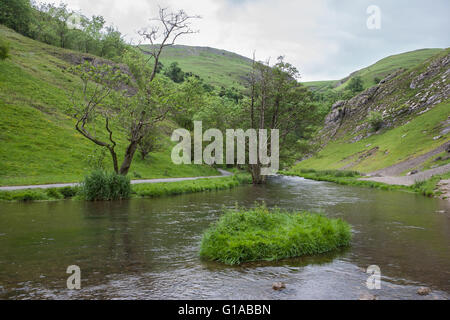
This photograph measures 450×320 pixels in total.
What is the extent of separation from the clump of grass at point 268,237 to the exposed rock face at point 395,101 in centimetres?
8205

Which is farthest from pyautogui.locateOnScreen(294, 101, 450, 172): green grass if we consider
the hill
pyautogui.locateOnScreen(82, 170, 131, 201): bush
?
pyautogui.locateOnScreen(82, 170, 131, 201): bush

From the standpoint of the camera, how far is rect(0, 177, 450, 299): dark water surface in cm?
703

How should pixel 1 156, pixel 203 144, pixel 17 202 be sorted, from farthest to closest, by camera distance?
pixel 203 144 → pixel 1 156 → pixel 17 202

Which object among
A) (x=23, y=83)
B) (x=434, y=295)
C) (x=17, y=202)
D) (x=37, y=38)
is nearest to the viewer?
(x=434, y=295)

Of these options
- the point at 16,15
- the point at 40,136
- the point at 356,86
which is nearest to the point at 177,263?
the point at 40,136

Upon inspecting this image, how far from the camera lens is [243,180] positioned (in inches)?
1825

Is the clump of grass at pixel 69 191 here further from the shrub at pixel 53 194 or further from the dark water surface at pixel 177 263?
the dark water surface at pixel 177 263

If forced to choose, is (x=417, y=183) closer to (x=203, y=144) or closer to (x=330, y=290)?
(x=330, y=290)

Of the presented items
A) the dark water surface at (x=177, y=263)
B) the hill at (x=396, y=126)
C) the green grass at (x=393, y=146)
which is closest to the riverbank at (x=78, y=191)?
the dark water surface at (x=177, y=263)

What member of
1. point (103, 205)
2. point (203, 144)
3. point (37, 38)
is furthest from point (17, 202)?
point (37, 38)

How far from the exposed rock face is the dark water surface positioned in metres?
79.9

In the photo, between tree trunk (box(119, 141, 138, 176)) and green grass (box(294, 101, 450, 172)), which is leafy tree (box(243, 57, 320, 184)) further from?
tree trunk (box(119, 141, 138, 176))

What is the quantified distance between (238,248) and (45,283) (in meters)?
5.09

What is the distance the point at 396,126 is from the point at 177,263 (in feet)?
291
